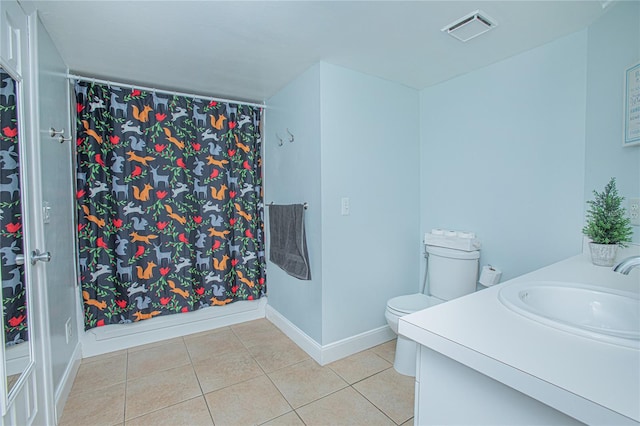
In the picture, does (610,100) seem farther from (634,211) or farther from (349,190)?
(349,190)

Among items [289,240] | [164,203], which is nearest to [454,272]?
[289,240]

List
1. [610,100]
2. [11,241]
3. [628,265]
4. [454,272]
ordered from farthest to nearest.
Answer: [454,272] < [610,100] < [11,241] < [628,265]

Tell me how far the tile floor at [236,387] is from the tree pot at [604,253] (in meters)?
1.21

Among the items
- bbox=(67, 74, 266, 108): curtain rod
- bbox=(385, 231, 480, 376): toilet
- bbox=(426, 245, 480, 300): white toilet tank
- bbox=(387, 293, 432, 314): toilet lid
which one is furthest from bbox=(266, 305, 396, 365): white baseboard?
bbox=(67, 74, 266, 108): curtain rod

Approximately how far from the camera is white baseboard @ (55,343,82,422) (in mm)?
1684

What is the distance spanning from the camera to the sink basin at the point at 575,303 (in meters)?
0.92

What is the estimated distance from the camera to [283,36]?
5.73 ft

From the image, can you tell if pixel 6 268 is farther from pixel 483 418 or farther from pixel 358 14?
pixel 358 14

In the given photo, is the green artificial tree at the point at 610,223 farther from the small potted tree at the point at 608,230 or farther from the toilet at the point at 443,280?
the toilet at the point at 443,280

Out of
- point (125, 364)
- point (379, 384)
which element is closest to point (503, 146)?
point (379, 384)

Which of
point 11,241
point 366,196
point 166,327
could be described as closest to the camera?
point 11,241

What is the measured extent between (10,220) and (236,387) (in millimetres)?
1471

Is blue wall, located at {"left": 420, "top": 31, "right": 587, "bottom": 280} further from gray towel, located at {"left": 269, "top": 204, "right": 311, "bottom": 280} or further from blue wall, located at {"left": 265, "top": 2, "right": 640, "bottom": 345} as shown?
gray towel, located at {"left": 269, "top": 204, "right": 311, "bottom": 280}

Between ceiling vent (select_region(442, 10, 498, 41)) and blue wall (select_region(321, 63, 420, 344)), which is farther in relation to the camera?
blue wall (select_region(321, 63, 420, 344))
